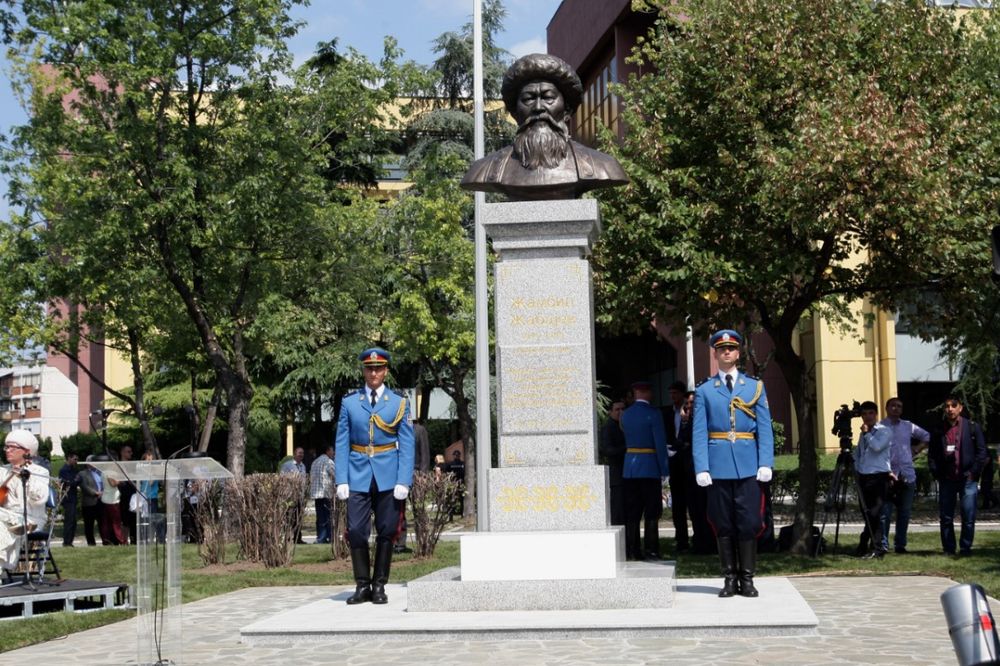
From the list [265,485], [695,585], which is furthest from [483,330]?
[695,585]

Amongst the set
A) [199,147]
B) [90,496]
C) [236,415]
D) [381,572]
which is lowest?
[381,572]

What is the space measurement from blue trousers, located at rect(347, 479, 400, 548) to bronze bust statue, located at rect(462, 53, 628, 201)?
284cm

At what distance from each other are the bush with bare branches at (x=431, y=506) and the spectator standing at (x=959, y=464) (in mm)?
5967

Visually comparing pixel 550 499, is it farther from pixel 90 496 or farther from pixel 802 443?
pixel 90 496

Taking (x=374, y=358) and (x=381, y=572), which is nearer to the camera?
(x=381, y=572)

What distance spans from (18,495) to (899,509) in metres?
10.0

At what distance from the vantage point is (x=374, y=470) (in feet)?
34.6

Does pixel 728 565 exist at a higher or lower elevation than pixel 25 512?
lower

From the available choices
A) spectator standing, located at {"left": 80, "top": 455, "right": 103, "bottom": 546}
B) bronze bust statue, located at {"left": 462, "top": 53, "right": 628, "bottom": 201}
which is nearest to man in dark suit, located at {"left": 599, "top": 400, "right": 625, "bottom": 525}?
bronze bust statue, located at {"left": 462, "top": 53, "right": 628, "bottom": 201}

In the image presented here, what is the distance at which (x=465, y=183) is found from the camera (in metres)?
11.4

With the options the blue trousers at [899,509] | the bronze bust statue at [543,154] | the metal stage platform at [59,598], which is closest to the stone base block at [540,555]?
the bronze bust statue at [543,154]

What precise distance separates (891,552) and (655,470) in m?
3.56

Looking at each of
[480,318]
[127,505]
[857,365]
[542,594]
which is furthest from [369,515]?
[857,365]

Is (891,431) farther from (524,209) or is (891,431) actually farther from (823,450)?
(823,450)
